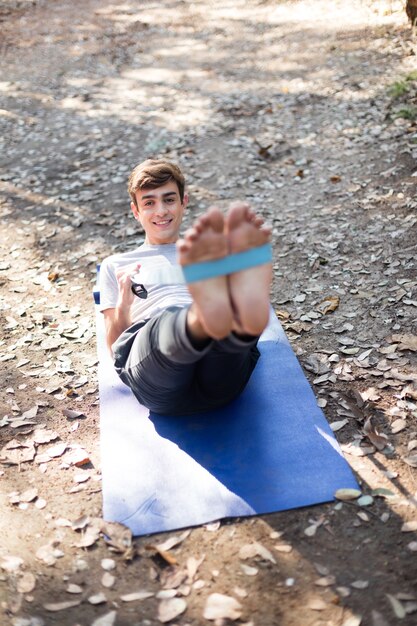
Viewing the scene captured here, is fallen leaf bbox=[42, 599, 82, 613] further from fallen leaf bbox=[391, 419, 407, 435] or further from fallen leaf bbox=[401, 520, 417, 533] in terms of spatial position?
fallen leaf bbox=[391, 419, 407, 435]

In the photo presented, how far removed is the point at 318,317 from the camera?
454cm

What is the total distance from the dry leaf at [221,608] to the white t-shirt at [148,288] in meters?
1.53

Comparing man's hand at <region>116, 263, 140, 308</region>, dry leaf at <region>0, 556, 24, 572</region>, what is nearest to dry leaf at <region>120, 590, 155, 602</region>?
dry leaf at <region>0, 556, 24, 572</region>

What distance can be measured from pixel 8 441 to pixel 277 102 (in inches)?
258

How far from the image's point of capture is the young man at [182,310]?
2523mm

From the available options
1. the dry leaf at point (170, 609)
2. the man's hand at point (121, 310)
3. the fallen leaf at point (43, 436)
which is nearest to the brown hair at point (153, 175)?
the man's hand at point (121, 310)

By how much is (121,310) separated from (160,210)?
67 cm

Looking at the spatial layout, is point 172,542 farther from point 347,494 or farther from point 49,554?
point 347,494

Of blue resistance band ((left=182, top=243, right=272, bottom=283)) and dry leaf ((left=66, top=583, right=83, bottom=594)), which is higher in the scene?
blue resistance band ((left=182, top=243, right=272, bottom=283))

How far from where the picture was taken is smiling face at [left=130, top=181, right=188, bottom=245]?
3.66 metres

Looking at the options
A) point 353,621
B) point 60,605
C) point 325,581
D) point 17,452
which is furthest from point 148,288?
point 353,621

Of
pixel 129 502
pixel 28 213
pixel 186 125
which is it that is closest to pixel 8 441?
pixel 129 502

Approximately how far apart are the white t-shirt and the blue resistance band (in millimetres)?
919

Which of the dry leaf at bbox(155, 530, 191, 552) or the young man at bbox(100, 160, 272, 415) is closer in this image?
the young man at bbox(100, 160, 272, 415)
